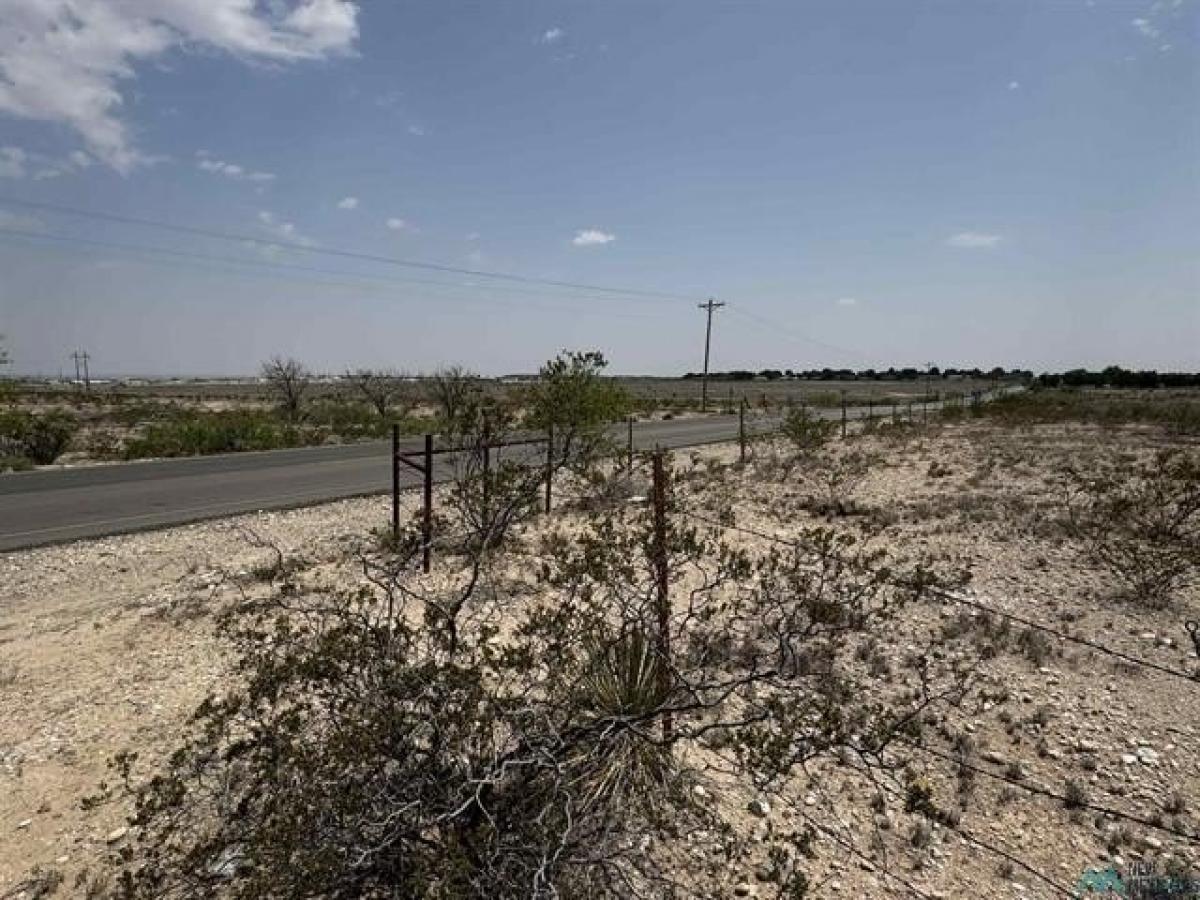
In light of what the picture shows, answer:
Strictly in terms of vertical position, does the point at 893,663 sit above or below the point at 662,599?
below

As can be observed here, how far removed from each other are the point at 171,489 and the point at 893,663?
14329 millimetres

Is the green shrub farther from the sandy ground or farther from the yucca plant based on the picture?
the yucca plant

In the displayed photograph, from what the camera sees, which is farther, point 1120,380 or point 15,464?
point 1120,380

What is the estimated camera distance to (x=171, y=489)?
14.8 meters

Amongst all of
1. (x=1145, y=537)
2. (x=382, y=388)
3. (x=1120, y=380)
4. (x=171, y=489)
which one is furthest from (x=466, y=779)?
(x=1120, y=380)

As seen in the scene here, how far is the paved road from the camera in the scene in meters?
11.8

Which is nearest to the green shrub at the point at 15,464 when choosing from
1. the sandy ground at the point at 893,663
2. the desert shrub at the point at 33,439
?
the desert shrub at the point at 33,439

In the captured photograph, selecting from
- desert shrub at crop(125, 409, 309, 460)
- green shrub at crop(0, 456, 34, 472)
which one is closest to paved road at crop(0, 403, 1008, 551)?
green shrub at crop(0, 456, 34, 472)

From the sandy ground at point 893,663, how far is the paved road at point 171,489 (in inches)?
50.8

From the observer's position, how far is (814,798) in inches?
171

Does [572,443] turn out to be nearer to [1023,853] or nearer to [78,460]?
[1023,853]

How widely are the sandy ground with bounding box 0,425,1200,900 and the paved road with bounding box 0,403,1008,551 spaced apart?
129cm

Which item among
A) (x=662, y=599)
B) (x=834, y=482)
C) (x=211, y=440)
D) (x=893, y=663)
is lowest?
(x=893, y=663)

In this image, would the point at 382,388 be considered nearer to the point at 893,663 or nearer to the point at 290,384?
the point at 290,384
